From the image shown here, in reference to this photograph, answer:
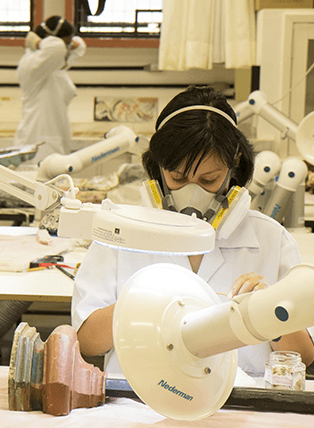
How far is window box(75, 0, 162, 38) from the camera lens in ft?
18.0

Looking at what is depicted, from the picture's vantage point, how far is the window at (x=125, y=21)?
5.48 metres

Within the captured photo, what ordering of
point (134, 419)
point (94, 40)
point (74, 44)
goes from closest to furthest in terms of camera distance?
point (134, 419) < point (74, 44) < point (94, 40)

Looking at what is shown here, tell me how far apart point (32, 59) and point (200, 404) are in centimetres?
432

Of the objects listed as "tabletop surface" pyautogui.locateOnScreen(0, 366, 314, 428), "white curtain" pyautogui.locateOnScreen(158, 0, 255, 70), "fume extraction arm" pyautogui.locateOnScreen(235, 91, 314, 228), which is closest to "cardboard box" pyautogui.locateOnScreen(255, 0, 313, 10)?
"white curtain" pyautogui.locateOnScreen(158, 0, 255, 70)

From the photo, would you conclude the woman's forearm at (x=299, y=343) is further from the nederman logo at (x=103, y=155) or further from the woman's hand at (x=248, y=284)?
the nederman logo at (x=103, y=155)

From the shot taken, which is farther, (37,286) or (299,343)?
(37,286)

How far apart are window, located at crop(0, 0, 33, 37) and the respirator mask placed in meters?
5.02

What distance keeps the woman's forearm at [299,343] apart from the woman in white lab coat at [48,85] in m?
3.66

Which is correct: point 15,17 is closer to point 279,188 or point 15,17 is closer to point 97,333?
point 279,188

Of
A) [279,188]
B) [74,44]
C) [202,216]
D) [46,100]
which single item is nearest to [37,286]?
[202,216]

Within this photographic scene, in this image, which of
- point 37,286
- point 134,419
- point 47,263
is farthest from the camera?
point 47,263

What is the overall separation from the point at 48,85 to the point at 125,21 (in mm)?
1434

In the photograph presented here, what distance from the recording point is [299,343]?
1106 mm

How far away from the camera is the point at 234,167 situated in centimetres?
121
